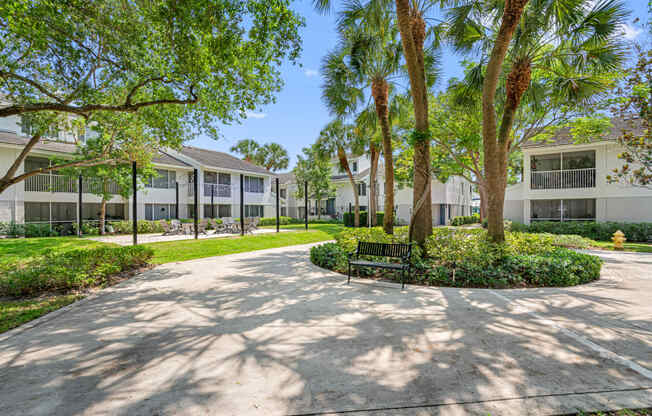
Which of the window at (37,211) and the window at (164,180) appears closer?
the window at (37,211)

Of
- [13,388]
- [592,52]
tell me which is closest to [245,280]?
[13,388]

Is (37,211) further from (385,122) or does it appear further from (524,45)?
(524,45)

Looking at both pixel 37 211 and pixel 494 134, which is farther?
pixel 37 211

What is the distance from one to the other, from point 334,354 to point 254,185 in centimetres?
3046

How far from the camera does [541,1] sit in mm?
8156

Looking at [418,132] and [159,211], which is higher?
[418,132]

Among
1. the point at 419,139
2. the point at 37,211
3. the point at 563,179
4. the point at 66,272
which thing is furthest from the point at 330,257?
the point at 37,211

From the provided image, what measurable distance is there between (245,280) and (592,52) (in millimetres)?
11536

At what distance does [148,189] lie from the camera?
24516 millimetres

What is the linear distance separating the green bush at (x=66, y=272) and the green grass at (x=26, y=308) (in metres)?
0.43

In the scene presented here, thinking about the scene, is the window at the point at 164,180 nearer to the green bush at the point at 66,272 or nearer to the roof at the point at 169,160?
the roof at the point at 169,160

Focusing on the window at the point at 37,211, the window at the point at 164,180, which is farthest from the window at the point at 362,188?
the window at the point at 37,211

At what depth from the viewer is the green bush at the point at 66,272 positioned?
20.2 feet

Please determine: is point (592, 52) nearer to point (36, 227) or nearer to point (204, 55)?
point (204, 55)
